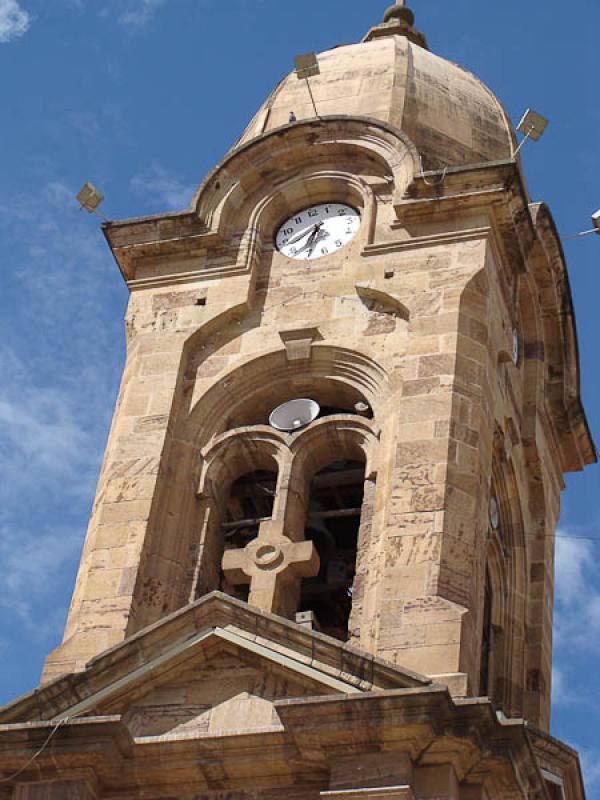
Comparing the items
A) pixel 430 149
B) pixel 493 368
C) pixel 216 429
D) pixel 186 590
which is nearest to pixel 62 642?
pixel 186 590

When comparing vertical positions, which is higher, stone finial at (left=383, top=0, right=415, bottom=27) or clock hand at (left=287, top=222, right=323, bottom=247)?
stone finial at (left=383, top=0, right=415, bottom=27)

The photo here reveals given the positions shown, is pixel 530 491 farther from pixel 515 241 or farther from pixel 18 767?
pixel 18 767

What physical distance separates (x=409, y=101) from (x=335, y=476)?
21.9 feet

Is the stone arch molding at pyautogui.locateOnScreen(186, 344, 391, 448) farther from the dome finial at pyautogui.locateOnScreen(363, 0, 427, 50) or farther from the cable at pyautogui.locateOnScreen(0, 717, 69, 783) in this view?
the dome finial at pyautogui.locateOnScreen(363, 0, 427, 50)

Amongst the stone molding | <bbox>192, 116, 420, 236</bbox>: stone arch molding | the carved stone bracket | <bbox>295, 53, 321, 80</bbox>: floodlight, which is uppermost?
<bbox>295, 53, 321, 80</bbox>: floodlight

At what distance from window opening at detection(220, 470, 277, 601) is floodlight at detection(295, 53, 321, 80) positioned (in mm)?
6038

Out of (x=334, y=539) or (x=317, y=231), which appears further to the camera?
(x=317, y=231)

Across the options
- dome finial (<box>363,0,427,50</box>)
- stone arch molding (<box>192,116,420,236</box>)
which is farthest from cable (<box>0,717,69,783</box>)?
dome finial (<box>363,0,427,50</box>)

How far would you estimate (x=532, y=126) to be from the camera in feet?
106

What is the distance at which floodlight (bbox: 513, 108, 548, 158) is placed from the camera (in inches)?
1273

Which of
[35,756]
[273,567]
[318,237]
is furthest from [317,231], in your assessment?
[35,756]

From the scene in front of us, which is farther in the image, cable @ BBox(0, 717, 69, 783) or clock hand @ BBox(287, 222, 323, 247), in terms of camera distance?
clock hand @ BBox(287, 222, 323, 247)

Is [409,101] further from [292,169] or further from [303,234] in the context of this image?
[303,234]

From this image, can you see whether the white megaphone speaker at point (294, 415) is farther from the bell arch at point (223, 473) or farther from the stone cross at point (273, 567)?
the stone cross at point (273, 567)
